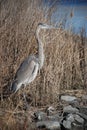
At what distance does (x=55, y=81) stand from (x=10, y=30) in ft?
2.87

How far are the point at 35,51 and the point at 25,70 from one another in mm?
748

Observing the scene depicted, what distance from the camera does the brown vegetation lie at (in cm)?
544

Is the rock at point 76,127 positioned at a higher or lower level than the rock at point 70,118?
lower

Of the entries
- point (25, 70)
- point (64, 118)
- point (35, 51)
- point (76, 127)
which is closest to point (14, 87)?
point (25, 70)

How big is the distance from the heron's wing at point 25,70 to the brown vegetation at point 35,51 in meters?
0.22

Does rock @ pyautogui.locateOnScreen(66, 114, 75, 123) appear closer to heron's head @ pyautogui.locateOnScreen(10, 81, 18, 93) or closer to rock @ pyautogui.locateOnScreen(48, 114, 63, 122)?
rock @ pyautogui.locateOnScreen(48, 114, 63, 122)

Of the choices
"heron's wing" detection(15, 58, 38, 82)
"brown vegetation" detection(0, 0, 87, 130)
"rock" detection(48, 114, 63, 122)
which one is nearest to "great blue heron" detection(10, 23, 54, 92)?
"heron's wing" detection(15, 58, 38, 82)

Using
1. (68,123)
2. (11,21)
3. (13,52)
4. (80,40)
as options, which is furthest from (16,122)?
(80,40)

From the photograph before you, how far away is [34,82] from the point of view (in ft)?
18.1

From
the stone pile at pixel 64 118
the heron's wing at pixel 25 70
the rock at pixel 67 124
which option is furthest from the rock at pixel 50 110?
the heron's wing at pixel 25 70

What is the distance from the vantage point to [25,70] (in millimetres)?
5172

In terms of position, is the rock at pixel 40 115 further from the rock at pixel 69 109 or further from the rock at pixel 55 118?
the rock at pixel 69 109

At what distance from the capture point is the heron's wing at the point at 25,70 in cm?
513

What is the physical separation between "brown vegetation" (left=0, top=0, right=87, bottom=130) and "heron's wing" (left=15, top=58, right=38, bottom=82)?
0.22 metres
